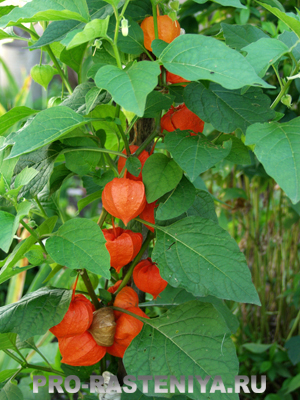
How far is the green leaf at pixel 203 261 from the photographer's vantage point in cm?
Answer: 42

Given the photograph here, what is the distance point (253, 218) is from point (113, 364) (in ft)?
3.01

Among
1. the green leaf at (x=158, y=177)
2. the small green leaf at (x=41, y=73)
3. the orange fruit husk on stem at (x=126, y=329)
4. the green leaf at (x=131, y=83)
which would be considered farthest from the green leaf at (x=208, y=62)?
the orange fruit husk on stem at (x=126, y=329)

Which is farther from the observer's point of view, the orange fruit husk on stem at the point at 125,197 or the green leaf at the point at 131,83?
the orange fruit husk on stem at the point at 125,197

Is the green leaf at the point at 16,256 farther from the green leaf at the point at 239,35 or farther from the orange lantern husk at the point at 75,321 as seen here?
the green leaf at the point at 239,35

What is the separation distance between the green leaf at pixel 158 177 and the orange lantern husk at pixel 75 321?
0.17m

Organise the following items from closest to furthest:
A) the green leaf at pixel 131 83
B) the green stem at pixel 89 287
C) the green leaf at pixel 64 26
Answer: the green leaf at pixel 131 83 → the green leaf at pixel 64 26 → the green stem at pixel 89 287

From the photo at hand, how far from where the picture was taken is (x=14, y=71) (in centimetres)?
264

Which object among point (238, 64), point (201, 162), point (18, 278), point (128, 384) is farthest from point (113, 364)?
point (18, 278)

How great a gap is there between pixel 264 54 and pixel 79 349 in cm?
41

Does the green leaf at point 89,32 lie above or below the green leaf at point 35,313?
above

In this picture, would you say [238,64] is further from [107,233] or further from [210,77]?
[107,233]

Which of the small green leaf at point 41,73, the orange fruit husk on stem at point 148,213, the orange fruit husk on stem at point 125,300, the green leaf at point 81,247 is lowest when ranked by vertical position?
the orange fruit husk on stem at point 125,300

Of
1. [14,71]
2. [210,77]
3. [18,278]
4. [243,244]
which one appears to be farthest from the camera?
[14,71]

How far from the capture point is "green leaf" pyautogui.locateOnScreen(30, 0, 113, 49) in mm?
418
